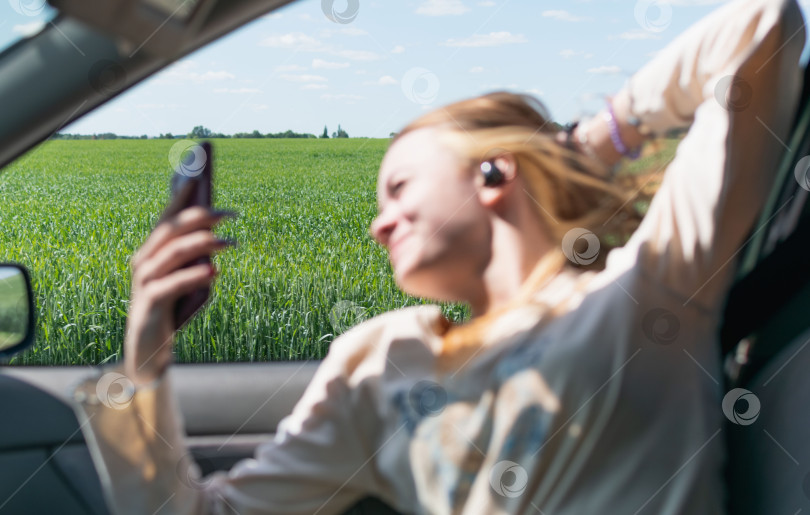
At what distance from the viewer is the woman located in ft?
2.80

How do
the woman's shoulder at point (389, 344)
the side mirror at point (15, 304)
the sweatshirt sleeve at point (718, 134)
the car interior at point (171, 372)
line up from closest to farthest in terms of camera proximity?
1. the sweatshirt sleeve at point (718, 134)
2. the car interior at point (171, 372)
3. the woman's shoulder at point (389, 344)
4. the side mirror at point (15, 304)

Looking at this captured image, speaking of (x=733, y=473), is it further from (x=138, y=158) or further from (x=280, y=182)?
(x=138, y=158)

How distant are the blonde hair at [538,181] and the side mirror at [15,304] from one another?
63cm

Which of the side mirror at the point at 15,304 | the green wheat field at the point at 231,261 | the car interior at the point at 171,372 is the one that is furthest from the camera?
the green wheat field at the point at 231,261

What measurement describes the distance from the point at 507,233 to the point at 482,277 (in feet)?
0.21

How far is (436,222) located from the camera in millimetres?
960

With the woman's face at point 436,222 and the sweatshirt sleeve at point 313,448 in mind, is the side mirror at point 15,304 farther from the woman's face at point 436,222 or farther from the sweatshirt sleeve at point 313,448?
the woman's face at point 436,222

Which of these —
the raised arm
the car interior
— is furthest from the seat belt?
the raised arm

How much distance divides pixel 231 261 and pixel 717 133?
414 cm

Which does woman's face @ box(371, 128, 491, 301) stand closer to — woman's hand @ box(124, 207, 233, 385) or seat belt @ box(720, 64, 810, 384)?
woman's hand @ box(124, 207, 233, 385)

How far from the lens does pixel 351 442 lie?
103 cm

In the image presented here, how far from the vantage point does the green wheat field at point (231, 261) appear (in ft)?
11.1

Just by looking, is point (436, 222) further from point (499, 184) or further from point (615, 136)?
point (615, 136)

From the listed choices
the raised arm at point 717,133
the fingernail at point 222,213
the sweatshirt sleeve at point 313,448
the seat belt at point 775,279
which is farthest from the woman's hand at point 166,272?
the seat belt at point 775,279
